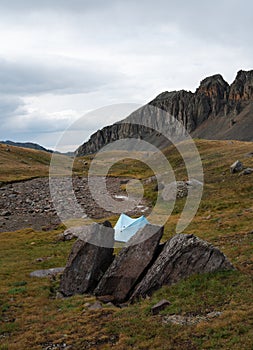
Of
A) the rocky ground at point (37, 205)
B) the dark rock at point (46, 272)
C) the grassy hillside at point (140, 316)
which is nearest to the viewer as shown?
the grassy hillside at point (140, 316)

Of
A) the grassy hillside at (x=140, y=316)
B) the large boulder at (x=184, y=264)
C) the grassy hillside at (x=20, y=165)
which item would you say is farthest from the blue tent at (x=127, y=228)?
the grassy hillside at (x=20, y=165)

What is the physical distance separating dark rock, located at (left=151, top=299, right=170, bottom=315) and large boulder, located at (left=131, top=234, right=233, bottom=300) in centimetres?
230

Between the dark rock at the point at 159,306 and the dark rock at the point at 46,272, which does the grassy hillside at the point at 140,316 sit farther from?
the dark rock at the point at 46,272

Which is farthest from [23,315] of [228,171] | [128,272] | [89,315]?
[228,171]

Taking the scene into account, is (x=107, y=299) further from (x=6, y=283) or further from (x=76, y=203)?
(x=76, y=203)

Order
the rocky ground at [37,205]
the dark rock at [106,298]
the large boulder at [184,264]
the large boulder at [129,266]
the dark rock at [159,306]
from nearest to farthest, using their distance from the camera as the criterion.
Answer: the dark rock at [159,306] < the large boulder at [184,264] < the dark rock at [106,298] < the large boulder at [129,266] < the rocky ground at [37,205]

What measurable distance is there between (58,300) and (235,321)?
1226 cm

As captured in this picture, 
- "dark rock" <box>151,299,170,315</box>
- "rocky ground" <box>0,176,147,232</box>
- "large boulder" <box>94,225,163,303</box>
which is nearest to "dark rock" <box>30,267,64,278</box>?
"large boulder" <box>94,225,163,303</box>

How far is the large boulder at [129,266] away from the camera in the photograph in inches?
856

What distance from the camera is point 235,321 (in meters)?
15.1

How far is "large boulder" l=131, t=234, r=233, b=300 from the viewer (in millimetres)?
20609

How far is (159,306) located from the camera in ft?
59.1

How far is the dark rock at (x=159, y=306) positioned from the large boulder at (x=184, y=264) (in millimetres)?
2303

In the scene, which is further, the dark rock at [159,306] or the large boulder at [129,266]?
the large boulder at [129,266]
